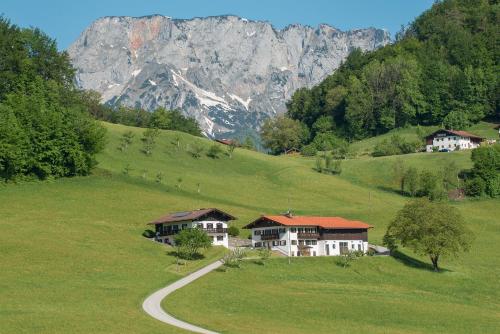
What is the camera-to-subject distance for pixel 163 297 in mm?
77125

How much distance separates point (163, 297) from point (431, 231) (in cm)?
4608

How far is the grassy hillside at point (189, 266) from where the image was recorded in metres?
70.1

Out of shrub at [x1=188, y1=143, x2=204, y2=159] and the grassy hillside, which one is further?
shrub at [x1=188, y1=143, x2=204, y2=159]

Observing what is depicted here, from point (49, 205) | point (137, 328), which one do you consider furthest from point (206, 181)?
point (137, 328)

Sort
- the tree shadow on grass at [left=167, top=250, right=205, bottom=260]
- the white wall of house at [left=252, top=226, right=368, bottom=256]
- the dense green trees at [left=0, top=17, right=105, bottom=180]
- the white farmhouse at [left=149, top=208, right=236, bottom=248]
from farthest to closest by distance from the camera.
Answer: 1. the dense green trees at [left=0, top=17, right=105, bottom=180]
2. the white wall of house at [left=252, top=226, right=368, bottom=256]
3. the white farmhouse at [left=149, top=208, right=236, bottom=248]
4. the tree shadow on grass at [left=167, top=250, right=205, bottom=260]

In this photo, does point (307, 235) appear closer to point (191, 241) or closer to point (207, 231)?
point (207, 231)

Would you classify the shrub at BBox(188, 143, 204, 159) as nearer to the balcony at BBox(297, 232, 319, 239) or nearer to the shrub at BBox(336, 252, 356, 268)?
the balcony at BBox(297, 232, 319, 239)

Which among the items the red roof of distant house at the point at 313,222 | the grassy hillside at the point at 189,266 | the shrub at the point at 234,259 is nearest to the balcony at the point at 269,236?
the red roof of distant house at the point at 313,222

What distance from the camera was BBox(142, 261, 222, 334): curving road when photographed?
6402cm

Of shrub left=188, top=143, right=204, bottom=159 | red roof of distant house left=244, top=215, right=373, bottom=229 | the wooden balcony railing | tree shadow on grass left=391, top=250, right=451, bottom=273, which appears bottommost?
tree shadow on grass left=391, top=250, right=451, bottom=273

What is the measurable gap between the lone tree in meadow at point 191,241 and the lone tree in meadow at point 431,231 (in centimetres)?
2670

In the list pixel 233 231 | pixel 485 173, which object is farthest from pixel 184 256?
pixel 485 173

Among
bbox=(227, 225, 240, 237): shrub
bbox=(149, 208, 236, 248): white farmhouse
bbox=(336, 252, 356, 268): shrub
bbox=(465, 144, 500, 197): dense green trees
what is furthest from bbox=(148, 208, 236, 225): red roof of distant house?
bbox=(465, 144, 500, 197): dense green trees

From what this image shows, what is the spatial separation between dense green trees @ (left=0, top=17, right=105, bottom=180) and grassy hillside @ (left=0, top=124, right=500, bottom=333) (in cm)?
423
